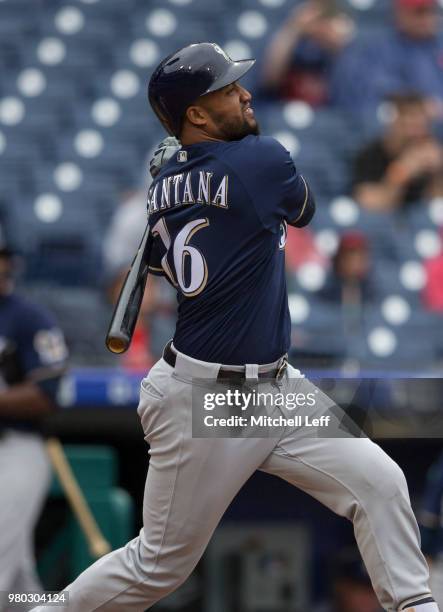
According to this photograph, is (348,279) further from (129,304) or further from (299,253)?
(129,304)

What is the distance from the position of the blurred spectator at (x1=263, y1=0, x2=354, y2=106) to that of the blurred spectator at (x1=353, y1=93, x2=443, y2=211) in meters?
0.68

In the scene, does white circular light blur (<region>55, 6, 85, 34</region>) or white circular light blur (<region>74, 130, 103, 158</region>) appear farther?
white circular light blur (<region>55, 6, 85, 34</region>)

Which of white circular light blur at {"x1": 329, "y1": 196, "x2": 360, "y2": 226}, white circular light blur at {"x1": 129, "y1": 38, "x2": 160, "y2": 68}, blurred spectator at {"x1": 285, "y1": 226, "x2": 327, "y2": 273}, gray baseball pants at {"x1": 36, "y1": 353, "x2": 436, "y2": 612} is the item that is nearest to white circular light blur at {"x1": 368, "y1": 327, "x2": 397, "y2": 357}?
blurred spectator at {"x1": 285, "y1": 226, "x2": 327, "y2": 273}

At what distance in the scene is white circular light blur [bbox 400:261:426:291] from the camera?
23.9ft

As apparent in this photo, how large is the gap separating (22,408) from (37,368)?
0.61ft

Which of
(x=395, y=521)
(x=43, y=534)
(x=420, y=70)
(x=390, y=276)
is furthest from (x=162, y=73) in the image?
(x=420, y=70)

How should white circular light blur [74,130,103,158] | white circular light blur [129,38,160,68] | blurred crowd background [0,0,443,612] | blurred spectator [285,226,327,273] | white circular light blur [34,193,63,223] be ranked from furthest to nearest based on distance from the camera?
white circular light blur [129,38,160,68] < white circular light blur [74,130,103,158] < white circular light blur [34,193,63,223] < blurred spectator [285,226,327,273] < blurred crowd background [0,0,443,612]

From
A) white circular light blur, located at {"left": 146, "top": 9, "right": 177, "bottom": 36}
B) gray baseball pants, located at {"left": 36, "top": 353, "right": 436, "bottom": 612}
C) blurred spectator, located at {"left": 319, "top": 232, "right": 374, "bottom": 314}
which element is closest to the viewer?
gray baseball pants, located at {"left": 36, "top": 353, "right": 436, "bottom": 612}

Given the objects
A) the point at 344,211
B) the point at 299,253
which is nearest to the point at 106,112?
the point at 344,211

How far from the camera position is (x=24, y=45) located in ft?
28.3

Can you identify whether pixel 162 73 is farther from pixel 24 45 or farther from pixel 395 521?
pixel 24 45

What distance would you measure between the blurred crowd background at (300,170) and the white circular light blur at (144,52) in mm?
12

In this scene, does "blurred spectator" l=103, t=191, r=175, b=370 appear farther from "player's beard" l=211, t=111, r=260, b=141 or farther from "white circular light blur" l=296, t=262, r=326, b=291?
"player's beard" l=211, t=111, r=260, b=141

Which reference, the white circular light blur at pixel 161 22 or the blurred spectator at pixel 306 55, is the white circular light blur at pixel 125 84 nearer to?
the white circular light blur at pixel 161 22
